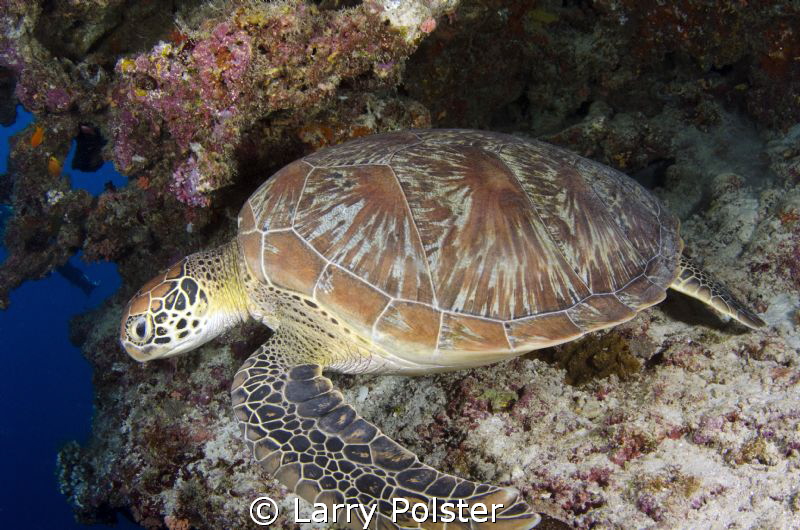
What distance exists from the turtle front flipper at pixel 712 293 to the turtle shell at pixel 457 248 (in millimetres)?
171

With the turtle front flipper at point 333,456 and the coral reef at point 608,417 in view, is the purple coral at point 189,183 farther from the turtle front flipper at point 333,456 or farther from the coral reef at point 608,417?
the turtle front flipper at point 333,456

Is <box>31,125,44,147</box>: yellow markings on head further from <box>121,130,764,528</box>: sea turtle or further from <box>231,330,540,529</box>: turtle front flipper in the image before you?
<box>231,330,540,529</box>: turtle front flipper

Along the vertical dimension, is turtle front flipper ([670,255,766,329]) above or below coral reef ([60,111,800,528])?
above

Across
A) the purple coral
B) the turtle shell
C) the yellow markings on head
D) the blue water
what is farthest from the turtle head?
the blue water

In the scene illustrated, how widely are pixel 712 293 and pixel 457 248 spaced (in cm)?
167

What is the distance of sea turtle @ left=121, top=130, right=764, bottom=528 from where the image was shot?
7.20 ft

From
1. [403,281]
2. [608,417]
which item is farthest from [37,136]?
[608,417]

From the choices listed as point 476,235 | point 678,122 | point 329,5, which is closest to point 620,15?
point 678,122

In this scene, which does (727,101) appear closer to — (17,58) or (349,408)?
(349,408)

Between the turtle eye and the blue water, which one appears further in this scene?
the blue water

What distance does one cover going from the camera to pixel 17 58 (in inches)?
172

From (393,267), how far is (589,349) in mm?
1313

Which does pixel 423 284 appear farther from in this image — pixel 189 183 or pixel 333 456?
pixel 189 183

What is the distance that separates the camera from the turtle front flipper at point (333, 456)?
6.02 ft
